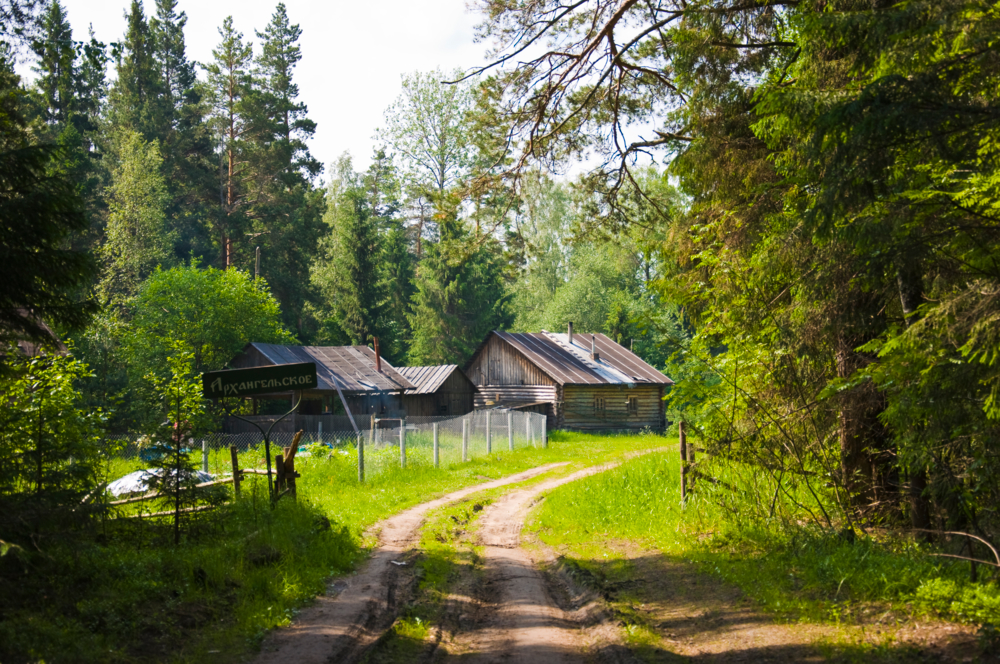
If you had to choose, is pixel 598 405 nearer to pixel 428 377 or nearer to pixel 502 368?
pixel 502 368

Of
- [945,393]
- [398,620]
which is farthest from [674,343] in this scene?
[398,620]

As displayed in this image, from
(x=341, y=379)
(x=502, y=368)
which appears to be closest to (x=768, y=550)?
(x=341, y=379)

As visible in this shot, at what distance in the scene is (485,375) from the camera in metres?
44.7

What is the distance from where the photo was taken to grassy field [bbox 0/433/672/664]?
6.00 meters

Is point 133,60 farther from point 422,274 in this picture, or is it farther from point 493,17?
point 493,17

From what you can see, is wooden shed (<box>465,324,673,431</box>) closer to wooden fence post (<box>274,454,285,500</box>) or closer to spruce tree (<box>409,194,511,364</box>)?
spruce tree (<box>409,194,511,364</box>)

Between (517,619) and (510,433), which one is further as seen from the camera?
(510,433)

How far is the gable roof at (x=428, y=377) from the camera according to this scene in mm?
40312

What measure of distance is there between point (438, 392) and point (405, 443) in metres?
21.4

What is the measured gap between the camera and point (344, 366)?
3553 cm

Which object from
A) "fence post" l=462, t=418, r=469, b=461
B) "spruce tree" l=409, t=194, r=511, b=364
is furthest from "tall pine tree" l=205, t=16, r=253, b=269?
"fence post" l=462, t=418, r=469, b=461

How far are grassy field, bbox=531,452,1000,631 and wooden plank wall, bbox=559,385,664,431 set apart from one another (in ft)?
82.8

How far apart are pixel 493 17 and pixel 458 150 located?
3807 cm

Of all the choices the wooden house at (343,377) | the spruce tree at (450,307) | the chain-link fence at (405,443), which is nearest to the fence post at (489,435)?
the chain-link fence at (405,443)
